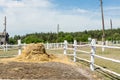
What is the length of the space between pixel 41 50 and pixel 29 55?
2.98ft

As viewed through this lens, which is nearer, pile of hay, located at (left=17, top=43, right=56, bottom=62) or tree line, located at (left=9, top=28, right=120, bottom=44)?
pile of hay, located at (left=17, top=43, right=56, bottom=62)

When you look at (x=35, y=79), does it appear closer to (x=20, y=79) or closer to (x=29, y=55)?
(x=20, y=79)

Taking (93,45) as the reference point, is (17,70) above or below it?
below

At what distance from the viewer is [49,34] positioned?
143m

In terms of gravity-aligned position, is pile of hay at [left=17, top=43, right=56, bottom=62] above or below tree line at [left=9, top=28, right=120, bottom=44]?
below

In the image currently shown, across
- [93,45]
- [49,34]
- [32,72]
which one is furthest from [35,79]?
[49,34]

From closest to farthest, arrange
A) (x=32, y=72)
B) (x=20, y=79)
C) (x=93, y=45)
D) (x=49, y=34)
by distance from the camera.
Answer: (x=20, y=79)
(x=32, y=72)
(x=93, y=45)
(x=49, y=34)

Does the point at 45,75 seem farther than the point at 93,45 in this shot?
No

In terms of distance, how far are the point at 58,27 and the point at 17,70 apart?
88492mm

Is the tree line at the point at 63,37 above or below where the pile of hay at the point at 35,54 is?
above

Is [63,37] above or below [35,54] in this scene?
above

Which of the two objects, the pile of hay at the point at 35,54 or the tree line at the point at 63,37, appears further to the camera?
the tree line at the point at 63,37

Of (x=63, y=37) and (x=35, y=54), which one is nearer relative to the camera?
(x=35, y=54)

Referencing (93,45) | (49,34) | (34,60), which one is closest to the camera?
(93,45)
